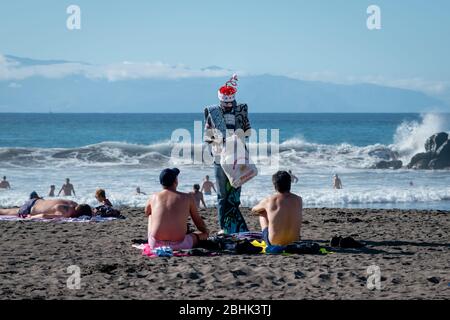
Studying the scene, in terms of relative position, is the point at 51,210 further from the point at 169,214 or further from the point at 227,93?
the point at 169,214

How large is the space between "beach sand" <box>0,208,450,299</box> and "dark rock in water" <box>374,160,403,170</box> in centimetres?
2043

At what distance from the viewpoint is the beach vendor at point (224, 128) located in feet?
30.8

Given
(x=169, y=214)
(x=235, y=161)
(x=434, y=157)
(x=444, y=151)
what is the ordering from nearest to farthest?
(x=169, y=214)
(x=235, y=161)
(x=434, y=157)
(x=444, y=151)

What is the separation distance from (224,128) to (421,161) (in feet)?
72.5

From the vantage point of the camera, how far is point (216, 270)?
7363 mm

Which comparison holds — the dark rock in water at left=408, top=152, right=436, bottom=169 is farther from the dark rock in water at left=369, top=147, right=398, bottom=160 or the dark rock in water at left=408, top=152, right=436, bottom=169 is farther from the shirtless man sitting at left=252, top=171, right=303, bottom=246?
the shirtless man sitting at left=252, top=171, right=303, bottom=246

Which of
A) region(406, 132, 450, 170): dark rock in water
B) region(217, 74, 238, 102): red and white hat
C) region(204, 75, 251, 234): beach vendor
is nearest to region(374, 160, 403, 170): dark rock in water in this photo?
region(406, 132, 450, 170): dark rock in water

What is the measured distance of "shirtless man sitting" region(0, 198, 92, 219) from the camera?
469 inches

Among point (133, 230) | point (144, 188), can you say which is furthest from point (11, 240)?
point (144, 188)

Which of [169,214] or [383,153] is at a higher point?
[383,153]

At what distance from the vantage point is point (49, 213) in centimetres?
1191

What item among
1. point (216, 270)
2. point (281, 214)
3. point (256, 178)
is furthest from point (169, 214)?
point (256, 178)
